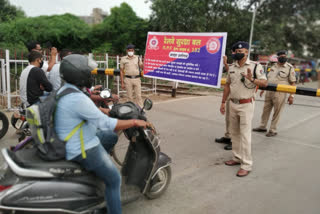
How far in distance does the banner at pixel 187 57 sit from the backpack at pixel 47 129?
10.4ft

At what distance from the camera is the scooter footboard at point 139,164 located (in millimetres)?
2850

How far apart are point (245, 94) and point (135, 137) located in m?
1.96

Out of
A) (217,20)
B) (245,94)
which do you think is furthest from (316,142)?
(217,20)

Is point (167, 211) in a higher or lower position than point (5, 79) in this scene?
lower

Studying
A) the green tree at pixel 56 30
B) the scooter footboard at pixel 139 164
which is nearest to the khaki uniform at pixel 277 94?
the scooter footboard at pixel 139 164

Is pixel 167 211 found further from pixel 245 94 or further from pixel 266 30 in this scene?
pixel 266 30

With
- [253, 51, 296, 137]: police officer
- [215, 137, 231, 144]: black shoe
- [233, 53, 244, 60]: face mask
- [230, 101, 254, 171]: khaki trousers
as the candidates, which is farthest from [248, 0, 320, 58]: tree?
[230, 101, 254, 171]: khaki trousers

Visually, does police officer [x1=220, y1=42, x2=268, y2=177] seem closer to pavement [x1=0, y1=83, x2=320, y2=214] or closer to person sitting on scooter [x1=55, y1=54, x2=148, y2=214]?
pavement [x1=0, y1=83, x2=320, y2=214]

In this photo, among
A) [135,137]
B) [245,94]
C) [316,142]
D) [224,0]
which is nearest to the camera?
[135,137]

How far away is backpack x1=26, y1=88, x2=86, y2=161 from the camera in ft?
6.67

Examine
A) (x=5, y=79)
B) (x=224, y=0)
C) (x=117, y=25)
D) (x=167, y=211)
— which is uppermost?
(x=224, y=0)

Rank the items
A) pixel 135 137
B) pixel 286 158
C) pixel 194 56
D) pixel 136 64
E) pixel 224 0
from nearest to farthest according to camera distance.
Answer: pixel 135 137, pixel 286 158, pixel 194 56, pixel 136 64, pixel 224 0

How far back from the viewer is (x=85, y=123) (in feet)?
7.20

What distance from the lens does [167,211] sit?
9.54 feet
